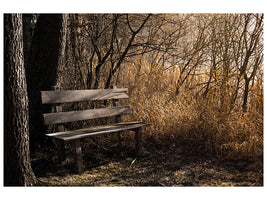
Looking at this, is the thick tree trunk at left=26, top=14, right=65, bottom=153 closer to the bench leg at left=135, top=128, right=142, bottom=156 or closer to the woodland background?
the woodland background

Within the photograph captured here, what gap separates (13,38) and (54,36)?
1.19 m

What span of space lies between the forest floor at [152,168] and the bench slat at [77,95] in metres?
0.72

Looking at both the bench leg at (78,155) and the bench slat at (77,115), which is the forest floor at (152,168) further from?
the bench slat at (77,115)

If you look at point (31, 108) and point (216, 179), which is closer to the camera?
point (216, 179)

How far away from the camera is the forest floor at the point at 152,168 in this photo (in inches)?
105

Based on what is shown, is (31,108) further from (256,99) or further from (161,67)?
(256,99)

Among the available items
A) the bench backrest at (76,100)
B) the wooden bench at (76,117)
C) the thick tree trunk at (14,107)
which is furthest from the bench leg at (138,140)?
the thick tree trunk at (14,107)

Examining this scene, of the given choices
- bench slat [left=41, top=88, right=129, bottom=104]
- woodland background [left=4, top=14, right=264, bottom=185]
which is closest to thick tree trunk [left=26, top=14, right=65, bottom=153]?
woodland background [left=4, top=14, right=264, bottom=185]

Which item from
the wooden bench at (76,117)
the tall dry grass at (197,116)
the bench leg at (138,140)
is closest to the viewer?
the wooden bench at (76,117)

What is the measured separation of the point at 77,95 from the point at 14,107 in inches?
38.8

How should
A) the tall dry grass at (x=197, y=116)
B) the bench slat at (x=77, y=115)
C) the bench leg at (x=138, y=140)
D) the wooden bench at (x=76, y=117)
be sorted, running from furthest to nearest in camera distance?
the bench leg at (x=138, y=140), the tall dry grass at (x=197, y=116), the bench slat at (x=77, y=115), the wooden bench at (x=76, y=117)

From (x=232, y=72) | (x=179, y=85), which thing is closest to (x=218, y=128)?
(x=232, y=72)

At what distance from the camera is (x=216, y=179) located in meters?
2.67

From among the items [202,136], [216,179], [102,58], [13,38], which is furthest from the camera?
[102,58]
